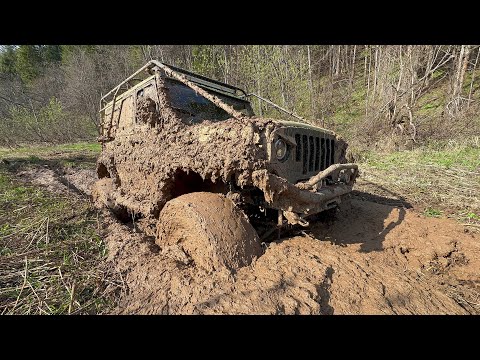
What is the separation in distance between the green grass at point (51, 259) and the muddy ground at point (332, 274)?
0.81 ft

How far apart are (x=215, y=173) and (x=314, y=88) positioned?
1498 centimetres

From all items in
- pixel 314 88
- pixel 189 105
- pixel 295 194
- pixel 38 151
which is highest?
pixel 314 88

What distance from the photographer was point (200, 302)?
6.99 feet

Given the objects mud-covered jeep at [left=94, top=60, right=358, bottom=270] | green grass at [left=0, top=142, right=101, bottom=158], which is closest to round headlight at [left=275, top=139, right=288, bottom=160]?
mud-covered jeep at [left=94, top=60, right=358, bottom=270]

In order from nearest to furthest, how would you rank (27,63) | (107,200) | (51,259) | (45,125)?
(51,259), (107,200), (45,125), (27,63)

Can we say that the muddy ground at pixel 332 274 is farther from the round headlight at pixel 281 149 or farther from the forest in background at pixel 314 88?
the forest in background at pixel 314 88

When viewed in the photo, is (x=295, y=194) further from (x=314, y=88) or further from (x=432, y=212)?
(x=314, y=88)

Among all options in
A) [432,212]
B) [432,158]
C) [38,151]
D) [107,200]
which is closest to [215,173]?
[107,200]

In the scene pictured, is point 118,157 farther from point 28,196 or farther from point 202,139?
point 28,196

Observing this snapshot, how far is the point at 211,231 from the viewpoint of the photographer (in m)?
2.52

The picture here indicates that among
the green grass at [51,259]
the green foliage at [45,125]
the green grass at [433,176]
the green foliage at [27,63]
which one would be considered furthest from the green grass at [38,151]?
the green foliage at [27,63]

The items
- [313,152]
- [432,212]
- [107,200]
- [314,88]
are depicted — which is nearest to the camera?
[313,152]

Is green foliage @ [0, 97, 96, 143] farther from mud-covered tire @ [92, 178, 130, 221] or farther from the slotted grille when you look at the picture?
the slotted grille

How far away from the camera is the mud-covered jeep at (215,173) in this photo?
2.51 metres
